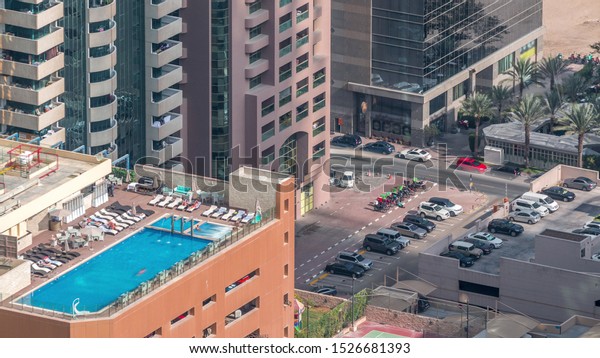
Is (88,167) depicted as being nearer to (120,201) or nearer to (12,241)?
(120,201)

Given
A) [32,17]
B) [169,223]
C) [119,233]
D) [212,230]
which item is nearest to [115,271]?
[119,233]

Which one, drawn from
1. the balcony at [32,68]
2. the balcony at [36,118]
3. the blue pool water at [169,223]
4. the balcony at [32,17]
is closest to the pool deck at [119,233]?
the blue pool water at [169,223]

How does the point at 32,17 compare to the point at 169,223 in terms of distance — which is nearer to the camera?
the point at 169,223

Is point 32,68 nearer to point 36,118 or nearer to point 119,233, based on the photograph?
point 36,118

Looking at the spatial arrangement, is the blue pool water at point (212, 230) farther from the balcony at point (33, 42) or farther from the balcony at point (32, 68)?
the balcony at point (32, 68)
